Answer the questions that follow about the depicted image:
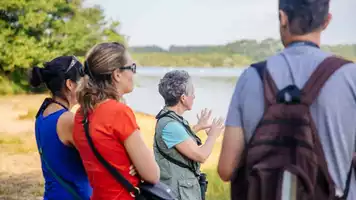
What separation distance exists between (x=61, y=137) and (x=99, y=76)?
448mm

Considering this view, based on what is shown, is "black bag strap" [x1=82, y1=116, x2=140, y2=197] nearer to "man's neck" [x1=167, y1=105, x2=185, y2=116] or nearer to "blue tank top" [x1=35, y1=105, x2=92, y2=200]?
"blue tank top" [x1=35, y1=105, x2=92, y2=200]

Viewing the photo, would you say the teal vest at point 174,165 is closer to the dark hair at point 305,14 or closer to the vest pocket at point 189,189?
the vest pocket at point 189,189

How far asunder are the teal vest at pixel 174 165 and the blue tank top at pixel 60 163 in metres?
0.61

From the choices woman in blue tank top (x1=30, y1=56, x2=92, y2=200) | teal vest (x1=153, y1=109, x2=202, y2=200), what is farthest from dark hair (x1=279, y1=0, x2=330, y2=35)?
teal vest (x1=153, y1=109, x2=202, y2=200)

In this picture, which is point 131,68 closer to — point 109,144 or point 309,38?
point 109,144

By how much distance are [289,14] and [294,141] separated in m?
0.45

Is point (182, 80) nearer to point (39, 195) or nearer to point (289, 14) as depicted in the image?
point (289, 14)

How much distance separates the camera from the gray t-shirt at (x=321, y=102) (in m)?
1.99

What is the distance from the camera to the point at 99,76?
2.71 metres

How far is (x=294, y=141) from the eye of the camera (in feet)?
6.47

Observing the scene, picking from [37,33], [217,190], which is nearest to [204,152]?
[217,190]

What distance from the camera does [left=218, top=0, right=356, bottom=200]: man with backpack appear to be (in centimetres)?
197

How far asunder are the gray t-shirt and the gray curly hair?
→ 1532 millimetres

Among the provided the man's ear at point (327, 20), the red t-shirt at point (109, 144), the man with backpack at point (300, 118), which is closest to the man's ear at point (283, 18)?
the man with backpack at point (300, 118)
